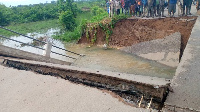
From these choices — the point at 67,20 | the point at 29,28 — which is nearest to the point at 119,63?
the point at 67,20

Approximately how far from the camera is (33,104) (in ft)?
9.50

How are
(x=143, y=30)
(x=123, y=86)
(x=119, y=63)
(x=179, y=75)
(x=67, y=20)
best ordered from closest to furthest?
(x=123, y=86), (x=179, y=75), (x=119, y=63), (x=143, y=30), (x=67, y=20)

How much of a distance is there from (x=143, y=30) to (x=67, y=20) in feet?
30.6

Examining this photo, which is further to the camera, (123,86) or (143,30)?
(143,30)

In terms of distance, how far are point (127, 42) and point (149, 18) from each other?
217 centimetres

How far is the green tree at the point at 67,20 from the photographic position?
18141mm

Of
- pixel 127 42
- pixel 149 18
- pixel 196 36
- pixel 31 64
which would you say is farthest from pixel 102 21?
pixel 31 64

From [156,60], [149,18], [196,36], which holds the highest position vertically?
[149,18]

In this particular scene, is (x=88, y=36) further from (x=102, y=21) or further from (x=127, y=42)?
(x=127, y=42)

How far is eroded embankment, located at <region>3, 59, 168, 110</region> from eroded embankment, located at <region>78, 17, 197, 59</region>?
7557mm

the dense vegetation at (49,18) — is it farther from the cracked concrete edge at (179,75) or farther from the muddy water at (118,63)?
the cracked concrete edge at (179,75)

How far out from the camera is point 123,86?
3.56 metres

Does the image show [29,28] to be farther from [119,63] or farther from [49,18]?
[119,63]

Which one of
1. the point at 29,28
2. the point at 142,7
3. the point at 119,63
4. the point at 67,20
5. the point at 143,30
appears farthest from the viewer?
the point at 29,28
